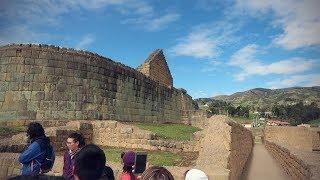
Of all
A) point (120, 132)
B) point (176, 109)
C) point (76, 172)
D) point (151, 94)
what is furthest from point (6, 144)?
point (176, 109)

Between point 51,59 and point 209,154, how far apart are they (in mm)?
13655

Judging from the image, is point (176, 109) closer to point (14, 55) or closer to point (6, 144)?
point (14, 55)

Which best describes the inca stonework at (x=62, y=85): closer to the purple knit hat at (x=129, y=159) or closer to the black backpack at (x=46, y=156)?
the black backpack at (x=46, y=156)

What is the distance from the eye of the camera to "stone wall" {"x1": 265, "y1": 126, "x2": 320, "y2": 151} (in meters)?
24.3

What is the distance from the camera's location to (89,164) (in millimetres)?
3330

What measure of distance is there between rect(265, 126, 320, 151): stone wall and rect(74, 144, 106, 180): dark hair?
19478mm

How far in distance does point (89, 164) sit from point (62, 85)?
17.4m

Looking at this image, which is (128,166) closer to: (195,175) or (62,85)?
(195,175)

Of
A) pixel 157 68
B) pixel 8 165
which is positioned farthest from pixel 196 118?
pixel 8 165

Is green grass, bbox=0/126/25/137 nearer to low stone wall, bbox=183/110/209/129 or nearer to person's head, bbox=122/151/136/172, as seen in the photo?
person's head, bbox=122/151/136/172

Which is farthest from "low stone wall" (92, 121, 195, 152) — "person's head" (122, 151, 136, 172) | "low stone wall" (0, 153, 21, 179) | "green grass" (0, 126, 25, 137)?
"person's head" (122, 151, 136, 172)

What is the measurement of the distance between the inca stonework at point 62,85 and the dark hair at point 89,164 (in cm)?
1638

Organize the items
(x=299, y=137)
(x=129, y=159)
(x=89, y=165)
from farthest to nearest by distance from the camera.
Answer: (x=299, y=137) < (x=129, y=159) < (x=89, y=165)

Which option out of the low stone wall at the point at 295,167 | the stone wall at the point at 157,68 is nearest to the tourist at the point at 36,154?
the low stone wall at the point at 295,167
